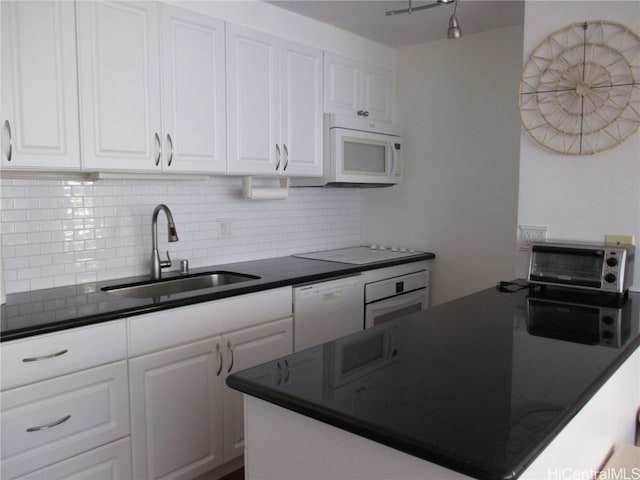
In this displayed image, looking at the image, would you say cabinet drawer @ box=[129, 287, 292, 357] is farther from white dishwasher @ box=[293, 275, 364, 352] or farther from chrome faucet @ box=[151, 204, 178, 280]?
chrome faucet @ box=[151, 204, 178, 280]

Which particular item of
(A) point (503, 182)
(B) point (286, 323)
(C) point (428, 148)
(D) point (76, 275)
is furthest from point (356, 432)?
(C) point (428, 148)

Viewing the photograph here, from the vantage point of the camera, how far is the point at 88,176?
249 centimetres

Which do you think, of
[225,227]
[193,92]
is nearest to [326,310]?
[225,227]

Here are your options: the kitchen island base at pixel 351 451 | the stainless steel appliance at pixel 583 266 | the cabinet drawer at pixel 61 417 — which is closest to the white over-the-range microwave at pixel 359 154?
the stainless steel appliance at pixel 583 266

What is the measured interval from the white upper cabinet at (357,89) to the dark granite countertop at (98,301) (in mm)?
1074

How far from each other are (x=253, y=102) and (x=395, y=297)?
1512mm

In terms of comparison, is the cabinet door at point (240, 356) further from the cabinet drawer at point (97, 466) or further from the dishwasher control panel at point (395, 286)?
the dishwasher control panel at point (395, 286)

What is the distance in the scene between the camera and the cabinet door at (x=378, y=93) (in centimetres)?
361

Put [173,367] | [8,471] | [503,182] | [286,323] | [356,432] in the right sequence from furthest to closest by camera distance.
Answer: [503,182]
[286,323]
[173,367]
[8,471]
[356,432]

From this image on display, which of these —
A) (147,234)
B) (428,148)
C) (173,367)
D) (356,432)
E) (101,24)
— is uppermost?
(101,24)

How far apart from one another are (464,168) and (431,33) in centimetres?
90

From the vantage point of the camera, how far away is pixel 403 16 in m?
3.17

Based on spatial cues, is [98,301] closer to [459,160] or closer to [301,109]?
[301,109]

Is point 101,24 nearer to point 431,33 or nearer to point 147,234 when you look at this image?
point 147,234
